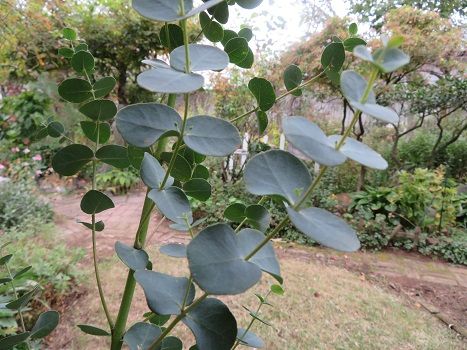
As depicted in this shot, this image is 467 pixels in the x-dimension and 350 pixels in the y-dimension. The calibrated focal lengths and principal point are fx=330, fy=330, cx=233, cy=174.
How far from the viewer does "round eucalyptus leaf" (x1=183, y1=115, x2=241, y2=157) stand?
1.02ft

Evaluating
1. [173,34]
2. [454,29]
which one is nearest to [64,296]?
[173,34]

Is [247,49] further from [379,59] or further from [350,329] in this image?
[350,329]

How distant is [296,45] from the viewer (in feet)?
17.3

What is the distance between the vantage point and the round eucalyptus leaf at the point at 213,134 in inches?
12.2

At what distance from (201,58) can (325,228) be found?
0.20 meters

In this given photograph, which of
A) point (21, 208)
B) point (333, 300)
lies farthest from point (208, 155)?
point (21, 208)

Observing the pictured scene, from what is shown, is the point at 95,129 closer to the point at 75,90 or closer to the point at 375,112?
the point at 75,90

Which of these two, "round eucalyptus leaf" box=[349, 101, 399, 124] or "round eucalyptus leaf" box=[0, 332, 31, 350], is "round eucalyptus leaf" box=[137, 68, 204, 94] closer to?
"round eucalyptus leaf" box=[349, 101, 399, 124]

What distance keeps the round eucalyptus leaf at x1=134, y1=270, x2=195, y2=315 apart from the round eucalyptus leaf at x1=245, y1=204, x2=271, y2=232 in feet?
0.32

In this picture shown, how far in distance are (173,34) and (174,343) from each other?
40 cm

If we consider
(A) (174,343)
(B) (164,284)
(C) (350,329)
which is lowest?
(C) (350,329)

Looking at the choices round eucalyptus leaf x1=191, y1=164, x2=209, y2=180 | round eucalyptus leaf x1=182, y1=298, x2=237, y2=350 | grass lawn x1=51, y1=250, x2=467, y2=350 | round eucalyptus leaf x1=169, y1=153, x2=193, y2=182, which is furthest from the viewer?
grass lawn x1=51, y1=250, x2=467, y2=350

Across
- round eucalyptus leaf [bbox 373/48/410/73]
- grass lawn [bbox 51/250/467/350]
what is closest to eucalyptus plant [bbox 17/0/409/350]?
round eucalyptus leaf [bbox 373/48/410/73]

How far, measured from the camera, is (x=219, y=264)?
0.25 metres
